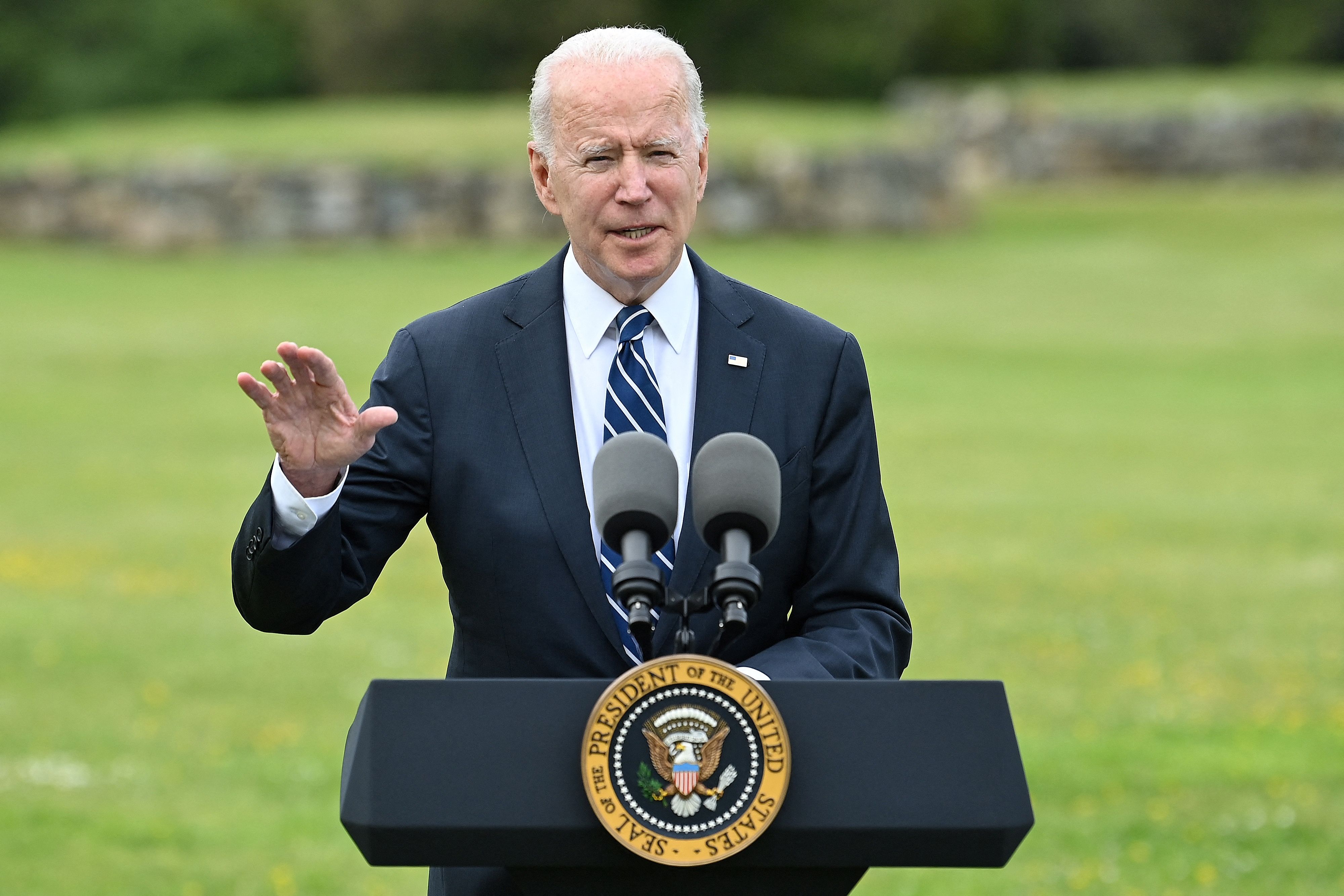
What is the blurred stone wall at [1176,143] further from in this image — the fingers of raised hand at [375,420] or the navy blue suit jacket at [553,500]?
the fingers of raised hand at [375,420]

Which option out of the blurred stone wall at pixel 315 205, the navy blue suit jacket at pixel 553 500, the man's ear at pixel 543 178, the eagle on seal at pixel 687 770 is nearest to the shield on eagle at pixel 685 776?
the eagle on seal at pixel 687 770

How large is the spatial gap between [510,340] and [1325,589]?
381 inches

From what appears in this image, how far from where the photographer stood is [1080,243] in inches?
1171

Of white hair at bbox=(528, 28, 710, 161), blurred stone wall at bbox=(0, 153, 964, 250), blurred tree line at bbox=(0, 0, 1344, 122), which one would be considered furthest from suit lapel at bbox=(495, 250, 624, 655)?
blurred tree line at bbox=(0, 0, 1344, 122)

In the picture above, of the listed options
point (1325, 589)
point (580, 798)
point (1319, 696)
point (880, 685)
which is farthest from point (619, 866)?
point (1325, 589)

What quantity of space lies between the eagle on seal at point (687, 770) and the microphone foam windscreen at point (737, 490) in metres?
0.30

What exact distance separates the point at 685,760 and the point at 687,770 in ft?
0.04

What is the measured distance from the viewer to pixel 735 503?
2.43 metres

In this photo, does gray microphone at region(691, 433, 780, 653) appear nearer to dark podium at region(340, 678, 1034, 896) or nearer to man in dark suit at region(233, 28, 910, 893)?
dark podium at region(340, 678, 1034, 896)

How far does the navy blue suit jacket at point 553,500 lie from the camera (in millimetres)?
2971

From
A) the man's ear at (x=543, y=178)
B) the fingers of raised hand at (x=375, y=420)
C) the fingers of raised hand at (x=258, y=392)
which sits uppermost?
the man's ear at (x=543, y=178)

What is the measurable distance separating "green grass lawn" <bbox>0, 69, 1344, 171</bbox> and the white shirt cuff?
26264 millimetres

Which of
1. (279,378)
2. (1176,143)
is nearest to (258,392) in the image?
(279,378)

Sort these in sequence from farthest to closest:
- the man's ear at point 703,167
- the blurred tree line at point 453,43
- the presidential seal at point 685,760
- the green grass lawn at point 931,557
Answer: the blurred tree line at point 453,43, the green grass lawn at point 931,557, the man's ear at point 703,167, the presidential seal at point 685,760
